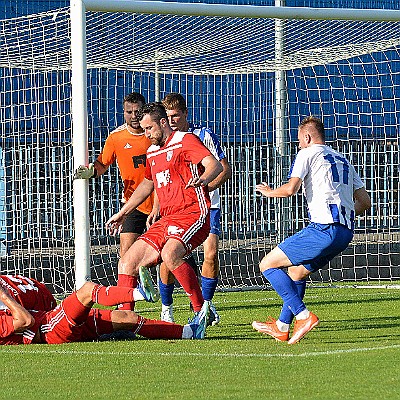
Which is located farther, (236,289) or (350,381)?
(236,289)

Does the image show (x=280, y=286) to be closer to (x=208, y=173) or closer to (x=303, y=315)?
(x=303, y=315)

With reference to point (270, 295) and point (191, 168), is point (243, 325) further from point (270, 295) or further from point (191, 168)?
point (270, 295)

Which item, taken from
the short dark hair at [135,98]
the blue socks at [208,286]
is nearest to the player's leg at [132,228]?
the blue socks at [208,286]

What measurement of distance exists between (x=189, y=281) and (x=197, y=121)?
31.9 feet

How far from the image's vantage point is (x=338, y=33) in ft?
50.5

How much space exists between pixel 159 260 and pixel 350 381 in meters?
3.16

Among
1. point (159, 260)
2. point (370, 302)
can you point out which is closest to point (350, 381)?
point (159, 260)

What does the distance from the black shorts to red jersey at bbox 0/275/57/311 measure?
2.29 meters

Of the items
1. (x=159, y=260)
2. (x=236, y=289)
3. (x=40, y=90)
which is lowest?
(x=236, y=289)

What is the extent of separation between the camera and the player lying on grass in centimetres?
862

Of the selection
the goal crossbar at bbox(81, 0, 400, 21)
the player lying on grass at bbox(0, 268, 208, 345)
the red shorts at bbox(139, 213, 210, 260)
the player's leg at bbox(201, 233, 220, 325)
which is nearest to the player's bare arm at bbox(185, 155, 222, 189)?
the red shorts at bbox(139, 213, 210, 260)

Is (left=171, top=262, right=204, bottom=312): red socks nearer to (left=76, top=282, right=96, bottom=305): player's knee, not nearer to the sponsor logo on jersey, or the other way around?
the sponsor logo on jersey

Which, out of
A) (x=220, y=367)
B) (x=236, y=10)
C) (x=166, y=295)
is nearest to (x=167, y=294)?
(x=166, y=295)

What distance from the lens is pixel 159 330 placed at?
363 inches
